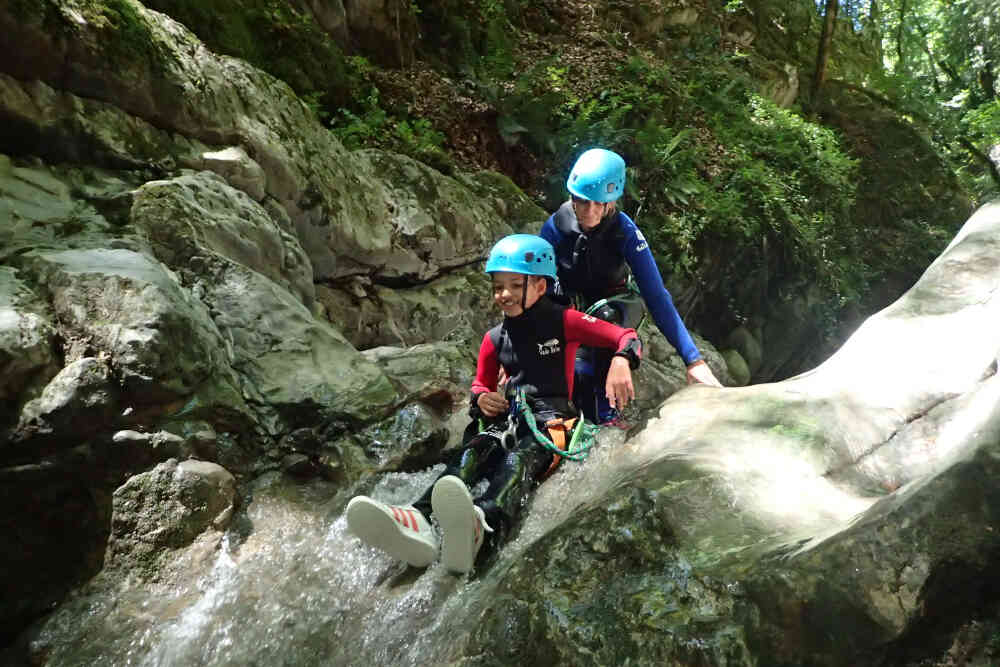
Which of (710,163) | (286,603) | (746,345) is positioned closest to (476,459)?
(286,603)

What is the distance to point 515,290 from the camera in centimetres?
342

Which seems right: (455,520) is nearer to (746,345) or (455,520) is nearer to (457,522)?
(457,522)

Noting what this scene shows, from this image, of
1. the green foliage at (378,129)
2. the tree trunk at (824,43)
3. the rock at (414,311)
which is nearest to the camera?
the rock at (414,311)

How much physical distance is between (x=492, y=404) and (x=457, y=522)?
989 millimetres

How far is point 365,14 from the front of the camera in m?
8.94

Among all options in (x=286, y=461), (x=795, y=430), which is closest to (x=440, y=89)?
(x=286, y=461)

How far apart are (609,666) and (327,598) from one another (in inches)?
57.0

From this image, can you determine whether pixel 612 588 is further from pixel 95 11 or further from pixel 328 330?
pixel 95 11

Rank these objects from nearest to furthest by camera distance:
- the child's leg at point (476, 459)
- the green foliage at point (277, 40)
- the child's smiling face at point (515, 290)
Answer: the child's leg at point (476, 459)
the child's smiling face at point (515, 290)
the green foliage at point (277, 40)

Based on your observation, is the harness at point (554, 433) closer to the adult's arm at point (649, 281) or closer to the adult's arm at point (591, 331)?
the adult's arm at point (591, 331)

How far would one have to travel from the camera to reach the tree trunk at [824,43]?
1347 centimetres

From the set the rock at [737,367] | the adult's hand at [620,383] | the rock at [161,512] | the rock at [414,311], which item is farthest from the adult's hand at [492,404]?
the rock at [737,367]

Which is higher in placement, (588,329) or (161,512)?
(588,329)

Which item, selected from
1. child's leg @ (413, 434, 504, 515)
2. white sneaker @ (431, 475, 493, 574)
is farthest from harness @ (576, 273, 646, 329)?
white sneaker @ (431, 475, 493, 574)
